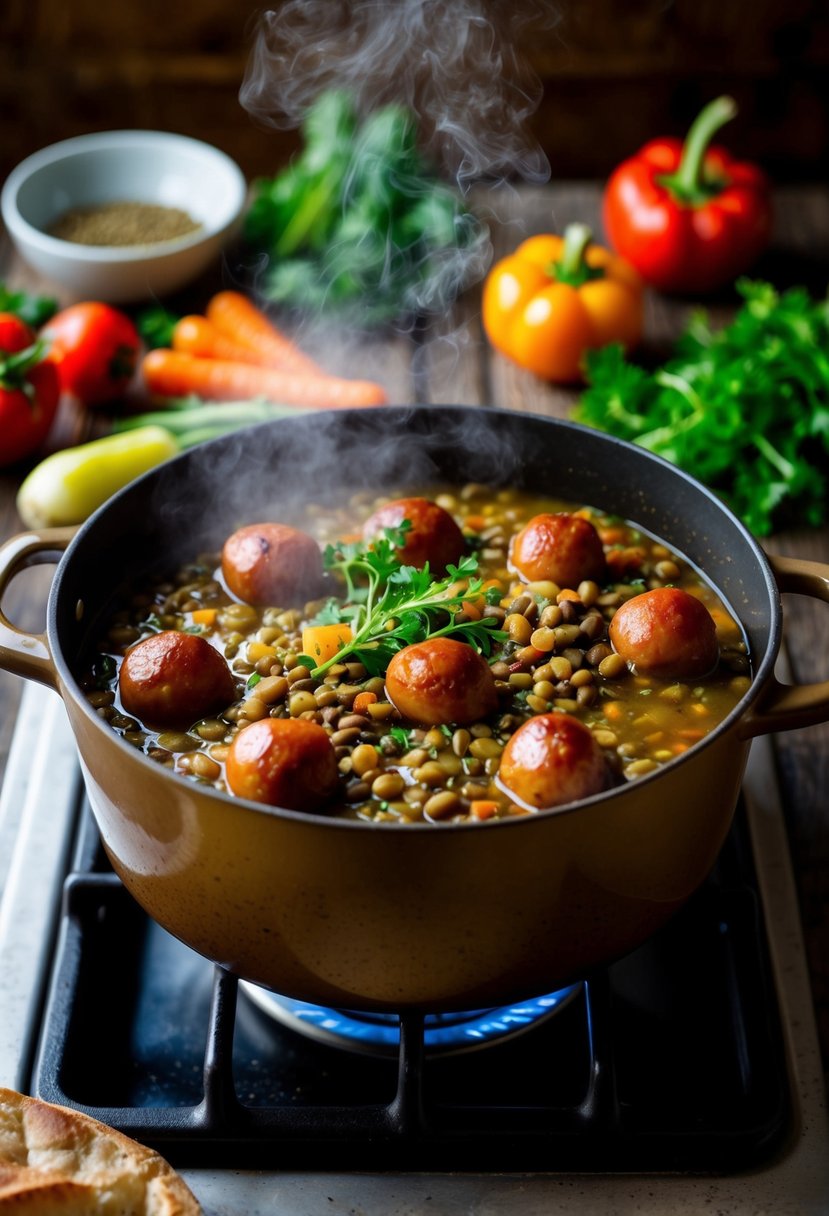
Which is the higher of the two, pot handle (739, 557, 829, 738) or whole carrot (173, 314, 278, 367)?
pot handle (739, 557, 829, 738)

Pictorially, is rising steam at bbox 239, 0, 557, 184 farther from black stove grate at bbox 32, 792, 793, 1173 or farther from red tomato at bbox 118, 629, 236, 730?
black stove grate at bbox 32, 792, 793, 1173

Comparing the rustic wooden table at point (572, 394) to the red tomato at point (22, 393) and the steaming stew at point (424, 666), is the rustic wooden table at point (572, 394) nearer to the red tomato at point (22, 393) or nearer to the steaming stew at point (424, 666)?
the red tomato at point (22, 393)

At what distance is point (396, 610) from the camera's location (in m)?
2.10

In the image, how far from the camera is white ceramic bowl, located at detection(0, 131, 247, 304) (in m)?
3.82

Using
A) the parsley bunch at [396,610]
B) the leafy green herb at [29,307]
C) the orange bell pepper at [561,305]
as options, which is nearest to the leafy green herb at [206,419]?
the leafy green herb at [29,307]

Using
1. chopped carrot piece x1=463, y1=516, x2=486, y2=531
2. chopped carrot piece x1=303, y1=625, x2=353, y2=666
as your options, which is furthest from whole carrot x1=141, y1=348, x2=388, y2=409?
chopped carrot piece x1=303, y1=625, x2=353, y2=666

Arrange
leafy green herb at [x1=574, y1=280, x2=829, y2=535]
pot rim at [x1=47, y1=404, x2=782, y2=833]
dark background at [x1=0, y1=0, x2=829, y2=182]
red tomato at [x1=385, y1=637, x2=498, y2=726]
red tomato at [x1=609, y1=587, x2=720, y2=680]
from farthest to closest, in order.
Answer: dark background at [x1=0, y1=0, x2=829, y2=182], leafy green herb at [x1=574, y1=280, x2=829, y2=535], red tomato at [x1=609, y1=587, x2=720, y2=680], red tomato at [x1=385, y1=637, x2=498, y2=726], pot rim at [x1=47, y1=404, x2=782, y2=833]

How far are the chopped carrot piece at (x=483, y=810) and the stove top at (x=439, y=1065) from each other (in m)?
0.32

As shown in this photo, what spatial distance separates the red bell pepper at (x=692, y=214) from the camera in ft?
13.1

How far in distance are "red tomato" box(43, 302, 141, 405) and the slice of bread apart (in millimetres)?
2287

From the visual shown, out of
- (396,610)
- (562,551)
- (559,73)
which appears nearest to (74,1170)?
(396,610)

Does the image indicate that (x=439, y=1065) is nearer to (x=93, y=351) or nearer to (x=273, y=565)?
(x=273, y=565)

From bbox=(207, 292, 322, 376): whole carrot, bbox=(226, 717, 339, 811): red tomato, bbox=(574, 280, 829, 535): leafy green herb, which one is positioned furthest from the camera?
bbox=(207, 292, 322, 376): whole carrot

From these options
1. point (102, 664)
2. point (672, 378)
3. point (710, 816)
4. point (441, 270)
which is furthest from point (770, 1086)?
point (441, 270)
